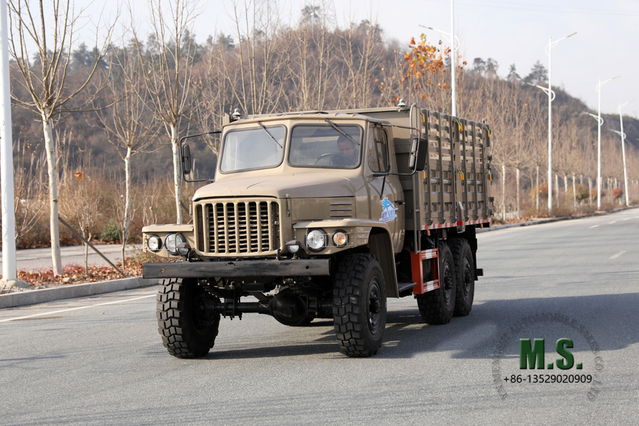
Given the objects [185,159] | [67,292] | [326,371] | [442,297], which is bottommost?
[326,371]

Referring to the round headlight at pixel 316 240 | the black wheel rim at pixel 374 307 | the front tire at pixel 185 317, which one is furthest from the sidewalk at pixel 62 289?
the black wheel rim at pixel 374 307

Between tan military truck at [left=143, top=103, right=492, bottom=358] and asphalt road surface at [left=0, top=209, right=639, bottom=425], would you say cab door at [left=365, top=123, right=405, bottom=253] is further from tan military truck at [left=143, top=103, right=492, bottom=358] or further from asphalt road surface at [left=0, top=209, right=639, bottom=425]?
asphalt road surface at [left=0, top=209, right=639, bottom=425]

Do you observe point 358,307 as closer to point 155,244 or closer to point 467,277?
point 155,244

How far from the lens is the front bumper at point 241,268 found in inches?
292

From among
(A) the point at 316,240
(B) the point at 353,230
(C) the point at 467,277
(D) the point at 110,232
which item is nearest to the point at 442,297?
(C) the point at 467,277

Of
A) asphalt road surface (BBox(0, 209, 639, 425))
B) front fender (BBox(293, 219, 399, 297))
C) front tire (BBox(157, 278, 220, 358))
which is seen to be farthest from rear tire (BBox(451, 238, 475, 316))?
front tire (BBox(157, 278, 220, 358))

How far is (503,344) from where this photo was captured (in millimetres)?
8625

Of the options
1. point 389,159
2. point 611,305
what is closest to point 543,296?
point 611,305

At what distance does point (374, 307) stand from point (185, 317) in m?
2.01

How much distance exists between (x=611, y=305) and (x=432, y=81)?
2926 centimetres

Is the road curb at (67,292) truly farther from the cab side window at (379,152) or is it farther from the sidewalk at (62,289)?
the cab side window at (379,152)

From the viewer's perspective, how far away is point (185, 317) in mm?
8211

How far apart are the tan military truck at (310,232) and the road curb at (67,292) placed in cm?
568

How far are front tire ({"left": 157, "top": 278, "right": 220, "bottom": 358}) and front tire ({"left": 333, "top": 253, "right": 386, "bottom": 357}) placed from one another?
58.8 inches
